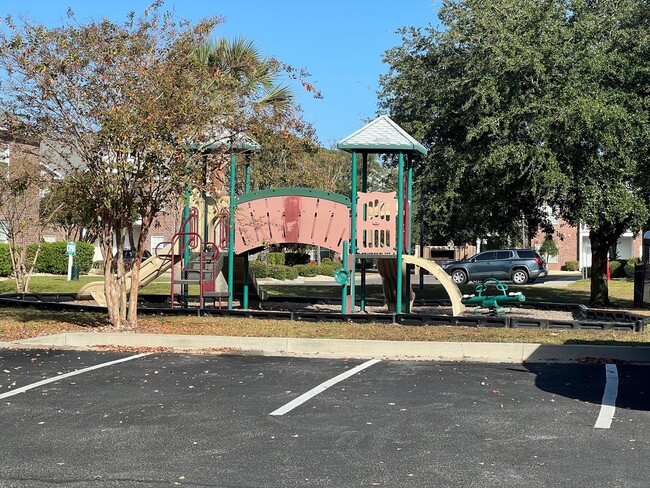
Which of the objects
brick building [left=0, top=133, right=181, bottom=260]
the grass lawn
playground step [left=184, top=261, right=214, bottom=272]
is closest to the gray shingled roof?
playground step [left=184, top=261, right=214, bottom=272]

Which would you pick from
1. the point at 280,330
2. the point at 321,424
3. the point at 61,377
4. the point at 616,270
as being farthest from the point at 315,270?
the point at 321,424

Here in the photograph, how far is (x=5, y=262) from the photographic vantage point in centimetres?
3494

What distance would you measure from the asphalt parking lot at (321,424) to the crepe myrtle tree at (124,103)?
Result: 365 centimetres

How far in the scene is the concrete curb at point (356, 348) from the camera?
11891 millimetres

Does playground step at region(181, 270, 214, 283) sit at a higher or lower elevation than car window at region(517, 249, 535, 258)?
lower

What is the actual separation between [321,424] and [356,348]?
4.97m

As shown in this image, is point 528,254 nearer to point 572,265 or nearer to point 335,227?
point 335,227

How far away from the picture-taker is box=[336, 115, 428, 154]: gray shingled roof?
17.5 m

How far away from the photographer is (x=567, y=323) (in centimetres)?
1534

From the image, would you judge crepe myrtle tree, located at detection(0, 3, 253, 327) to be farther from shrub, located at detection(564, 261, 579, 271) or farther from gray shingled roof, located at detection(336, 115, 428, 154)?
shrub, located at detection(564, 261, 579, 271)

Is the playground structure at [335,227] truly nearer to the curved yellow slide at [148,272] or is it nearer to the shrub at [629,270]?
the curved yellow slide at [148,272]

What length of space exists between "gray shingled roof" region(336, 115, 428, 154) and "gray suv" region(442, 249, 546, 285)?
2111 centimetres

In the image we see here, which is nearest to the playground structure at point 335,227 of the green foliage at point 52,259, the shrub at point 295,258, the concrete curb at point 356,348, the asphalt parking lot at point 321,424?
the concrete curb at point 356,348

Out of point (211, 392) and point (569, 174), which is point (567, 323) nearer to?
point (569, 174)
